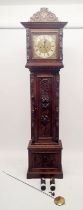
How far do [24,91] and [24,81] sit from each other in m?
0.13

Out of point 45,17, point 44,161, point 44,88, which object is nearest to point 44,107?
point 44,88

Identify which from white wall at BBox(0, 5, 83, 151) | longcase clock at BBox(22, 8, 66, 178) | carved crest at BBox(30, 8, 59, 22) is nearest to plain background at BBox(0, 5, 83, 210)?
white wall at BBox(0, 5, 83, 151)

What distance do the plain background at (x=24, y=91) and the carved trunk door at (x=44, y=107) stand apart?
51 centimetres

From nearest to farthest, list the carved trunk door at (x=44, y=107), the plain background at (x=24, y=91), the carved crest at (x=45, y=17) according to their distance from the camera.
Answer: the carved crest at (x=45, y=17), the carved trunk door at (x=44, y=107), the plain background at (x=24, y=91)

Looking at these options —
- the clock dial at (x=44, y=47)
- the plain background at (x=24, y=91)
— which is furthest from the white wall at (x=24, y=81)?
the clock dial at (x=44, y=47)

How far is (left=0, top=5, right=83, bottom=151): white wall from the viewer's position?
10.5 feet

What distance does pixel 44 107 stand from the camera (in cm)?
279

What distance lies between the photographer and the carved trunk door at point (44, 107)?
2.74 m

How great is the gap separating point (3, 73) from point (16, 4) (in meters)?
0.84

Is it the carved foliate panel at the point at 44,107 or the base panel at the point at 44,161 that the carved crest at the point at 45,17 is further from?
the base panel at the point at 44,161

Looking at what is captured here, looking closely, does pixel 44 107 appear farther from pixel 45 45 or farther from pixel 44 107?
pixel 45 45

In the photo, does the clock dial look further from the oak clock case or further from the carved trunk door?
the carved trunk door

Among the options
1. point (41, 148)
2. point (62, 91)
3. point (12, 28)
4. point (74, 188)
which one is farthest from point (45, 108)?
point (12, 28)

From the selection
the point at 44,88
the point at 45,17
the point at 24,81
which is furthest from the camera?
the point at 24,81
